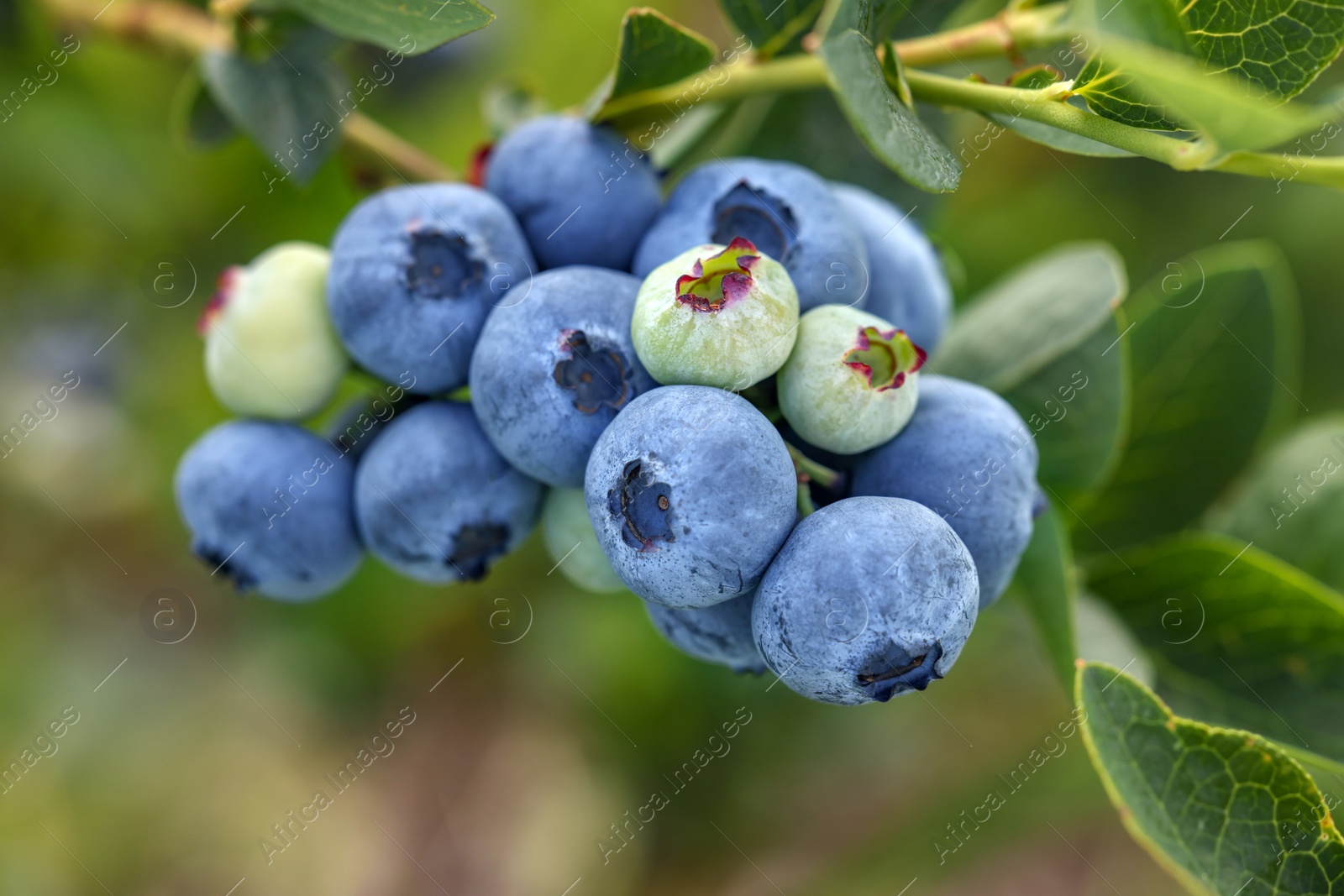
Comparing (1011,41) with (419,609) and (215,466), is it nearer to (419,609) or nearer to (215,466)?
(215,466)

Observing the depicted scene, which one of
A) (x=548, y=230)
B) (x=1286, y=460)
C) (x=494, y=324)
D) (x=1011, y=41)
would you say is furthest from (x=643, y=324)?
(x=1286, y=460)

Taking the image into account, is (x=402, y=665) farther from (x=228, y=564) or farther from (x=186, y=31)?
(x=186, y=31)

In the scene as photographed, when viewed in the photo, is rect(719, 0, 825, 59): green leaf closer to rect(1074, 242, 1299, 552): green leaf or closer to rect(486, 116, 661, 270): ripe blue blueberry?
rect(486, 116, 661, 270): ripe blue blueberry

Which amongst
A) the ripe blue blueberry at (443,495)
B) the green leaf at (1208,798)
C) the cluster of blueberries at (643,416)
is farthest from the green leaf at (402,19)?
the green leaf at (1208,798)

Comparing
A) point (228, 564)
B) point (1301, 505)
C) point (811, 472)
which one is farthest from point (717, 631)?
point (1301, 505)

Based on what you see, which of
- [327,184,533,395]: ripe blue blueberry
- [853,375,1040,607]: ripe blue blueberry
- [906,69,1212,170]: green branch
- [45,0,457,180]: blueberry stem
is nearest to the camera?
[906,69,1212,170]: green branch

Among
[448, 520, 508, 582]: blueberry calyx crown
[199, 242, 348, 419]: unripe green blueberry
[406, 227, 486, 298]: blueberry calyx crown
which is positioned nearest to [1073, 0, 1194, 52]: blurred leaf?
[406, 227, 486, 298]: blueberry calyx crown
